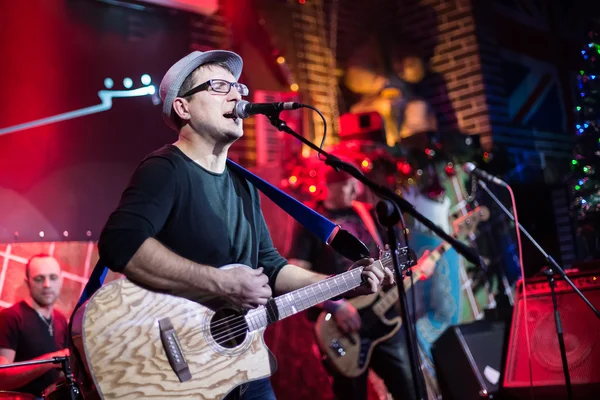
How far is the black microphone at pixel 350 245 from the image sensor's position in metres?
3.45

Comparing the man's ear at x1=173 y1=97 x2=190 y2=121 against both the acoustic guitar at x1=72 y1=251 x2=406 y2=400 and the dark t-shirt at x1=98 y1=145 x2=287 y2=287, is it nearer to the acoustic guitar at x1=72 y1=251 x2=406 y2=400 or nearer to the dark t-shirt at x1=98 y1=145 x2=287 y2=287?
the dark t-shirt at x1=98 y1=145 x2=287 y2=287

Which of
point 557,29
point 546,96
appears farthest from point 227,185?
point 557,29

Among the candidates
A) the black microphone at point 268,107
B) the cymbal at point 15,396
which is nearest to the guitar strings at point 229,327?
the black microphone at point 268,107

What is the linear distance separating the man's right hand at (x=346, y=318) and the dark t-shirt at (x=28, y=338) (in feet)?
7.04

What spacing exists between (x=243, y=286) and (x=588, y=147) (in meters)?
6.10

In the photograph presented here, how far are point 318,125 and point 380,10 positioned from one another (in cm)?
271

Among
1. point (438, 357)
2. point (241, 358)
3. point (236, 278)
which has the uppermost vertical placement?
point (236, 278)

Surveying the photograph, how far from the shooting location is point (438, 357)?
6891 millimetres

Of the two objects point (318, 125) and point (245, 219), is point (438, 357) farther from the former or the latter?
point (245, 219)

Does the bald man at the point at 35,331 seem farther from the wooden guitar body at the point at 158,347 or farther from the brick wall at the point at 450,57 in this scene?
the brick wall at the point at 450,57

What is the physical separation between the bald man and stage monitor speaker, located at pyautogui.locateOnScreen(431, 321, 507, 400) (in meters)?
3.70

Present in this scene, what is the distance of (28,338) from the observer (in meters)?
4.94

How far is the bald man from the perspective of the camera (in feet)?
15.5

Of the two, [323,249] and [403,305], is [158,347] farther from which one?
[323,249]
